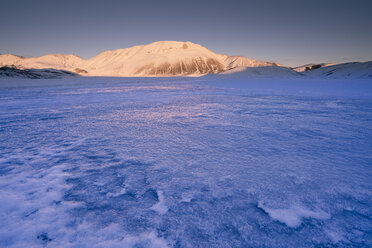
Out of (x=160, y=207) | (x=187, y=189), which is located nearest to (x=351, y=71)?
(x=187, y=189)

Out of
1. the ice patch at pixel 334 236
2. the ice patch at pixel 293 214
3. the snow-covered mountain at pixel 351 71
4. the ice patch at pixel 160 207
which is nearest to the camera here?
the ice patch at pixel 334 236

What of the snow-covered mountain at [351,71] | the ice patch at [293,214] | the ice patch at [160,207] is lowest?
the ice patch at [160,207]

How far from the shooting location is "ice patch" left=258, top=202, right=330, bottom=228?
1907 millimetres

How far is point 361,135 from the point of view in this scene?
429 centimetres

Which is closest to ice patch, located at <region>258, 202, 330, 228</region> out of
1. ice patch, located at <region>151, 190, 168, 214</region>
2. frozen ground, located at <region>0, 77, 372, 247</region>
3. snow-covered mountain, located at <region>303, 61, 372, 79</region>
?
frozen ground, located at <region>0, 77, 372, 247</region>

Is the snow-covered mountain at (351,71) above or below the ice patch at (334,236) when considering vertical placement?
above

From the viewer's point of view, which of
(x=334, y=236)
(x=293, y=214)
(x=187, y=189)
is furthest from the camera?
(x=187, y=189)

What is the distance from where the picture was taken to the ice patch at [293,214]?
191cm

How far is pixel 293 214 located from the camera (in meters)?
2.00

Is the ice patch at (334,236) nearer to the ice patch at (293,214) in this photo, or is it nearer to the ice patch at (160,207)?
the ice patch at (293,214)

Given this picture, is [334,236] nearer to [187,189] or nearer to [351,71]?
[187,189]

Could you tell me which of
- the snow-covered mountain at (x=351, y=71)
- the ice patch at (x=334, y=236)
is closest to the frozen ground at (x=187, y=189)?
the ice patch at (x=334, y=236)

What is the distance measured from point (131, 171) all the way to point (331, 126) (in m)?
5.03

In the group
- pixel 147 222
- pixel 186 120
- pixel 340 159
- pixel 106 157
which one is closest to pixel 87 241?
pixel 147 222
